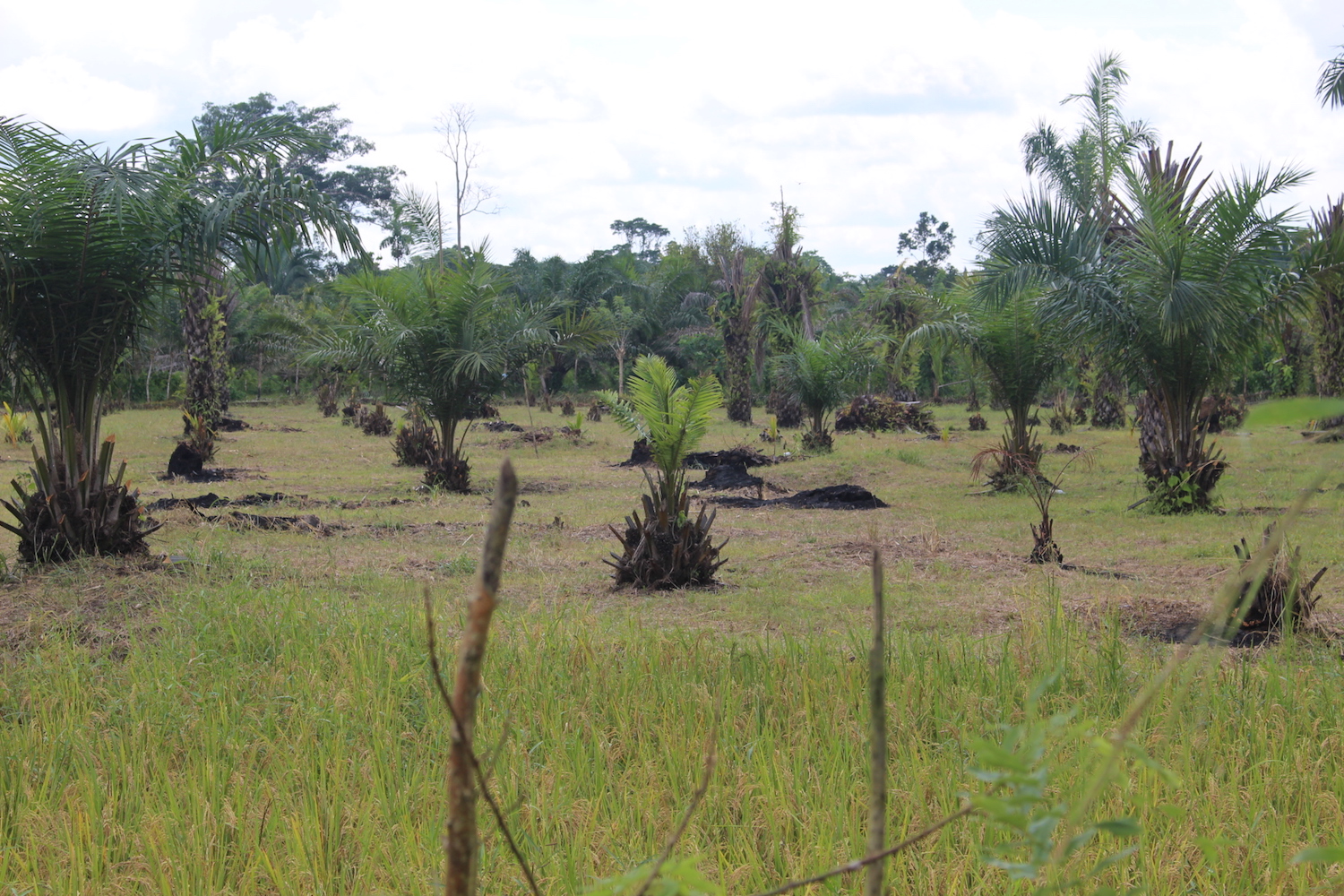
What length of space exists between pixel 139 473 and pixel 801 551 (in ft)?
34.9

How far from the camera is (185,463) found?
14430mm

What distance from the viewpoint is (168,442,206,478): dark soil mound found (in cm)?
1434

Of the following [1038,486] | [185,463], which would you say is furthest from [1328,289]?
[185,463]

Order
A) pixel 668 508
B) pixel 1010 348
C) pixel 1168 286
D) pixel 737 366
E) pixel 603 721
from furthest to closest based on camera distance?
pixel 737 366 < pixel 1010 348 < pixel 1168 286 < pixel 668 508 < pixel 603 721

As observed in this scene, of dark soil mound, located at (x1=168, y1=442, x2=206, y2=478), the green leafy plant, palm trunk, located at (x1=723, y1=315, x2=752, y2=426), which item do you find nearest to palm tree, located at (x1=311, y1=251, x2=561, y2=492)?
dark soil mound, located at (x1=168, y1=442, x2=206, y2=478)

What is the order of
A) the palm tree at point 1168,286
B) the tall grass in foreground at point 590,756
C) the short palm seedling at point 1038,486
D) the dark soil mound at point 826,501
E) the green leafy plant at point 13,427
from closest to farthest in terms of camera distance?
the tall grass in foreground at point 590,756
the short palm seedling at point 1038,486
the palm tree at point 1168,286
the dark soil mound at point 826,501
the green leafy plant at point 13,427

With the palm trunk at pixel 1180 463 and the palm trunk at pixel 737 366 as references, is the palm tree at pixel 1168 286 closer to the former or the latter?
the palm trunk at pixel 1180 463

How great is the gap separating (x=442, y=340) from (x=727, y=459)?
528 centimetres

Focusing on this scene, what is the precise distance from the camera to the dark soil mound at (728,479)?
14.1 metres

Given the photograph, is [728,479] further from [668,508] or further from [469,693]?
[469,693]

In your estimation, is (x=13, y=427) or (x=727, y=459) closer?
(x=727, y=459)

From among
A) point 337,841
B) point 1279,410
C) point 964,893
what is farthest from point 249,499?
point 1279,410

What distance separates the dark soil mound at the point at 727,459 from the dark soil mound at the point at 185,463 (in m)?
7.19

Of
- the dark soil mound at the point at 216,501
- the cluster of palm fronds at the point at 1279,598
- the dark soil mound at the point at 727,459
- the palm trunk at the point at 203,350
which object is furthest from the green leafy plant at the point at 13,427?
the cluster of palm fronds at the point at 1279,598
